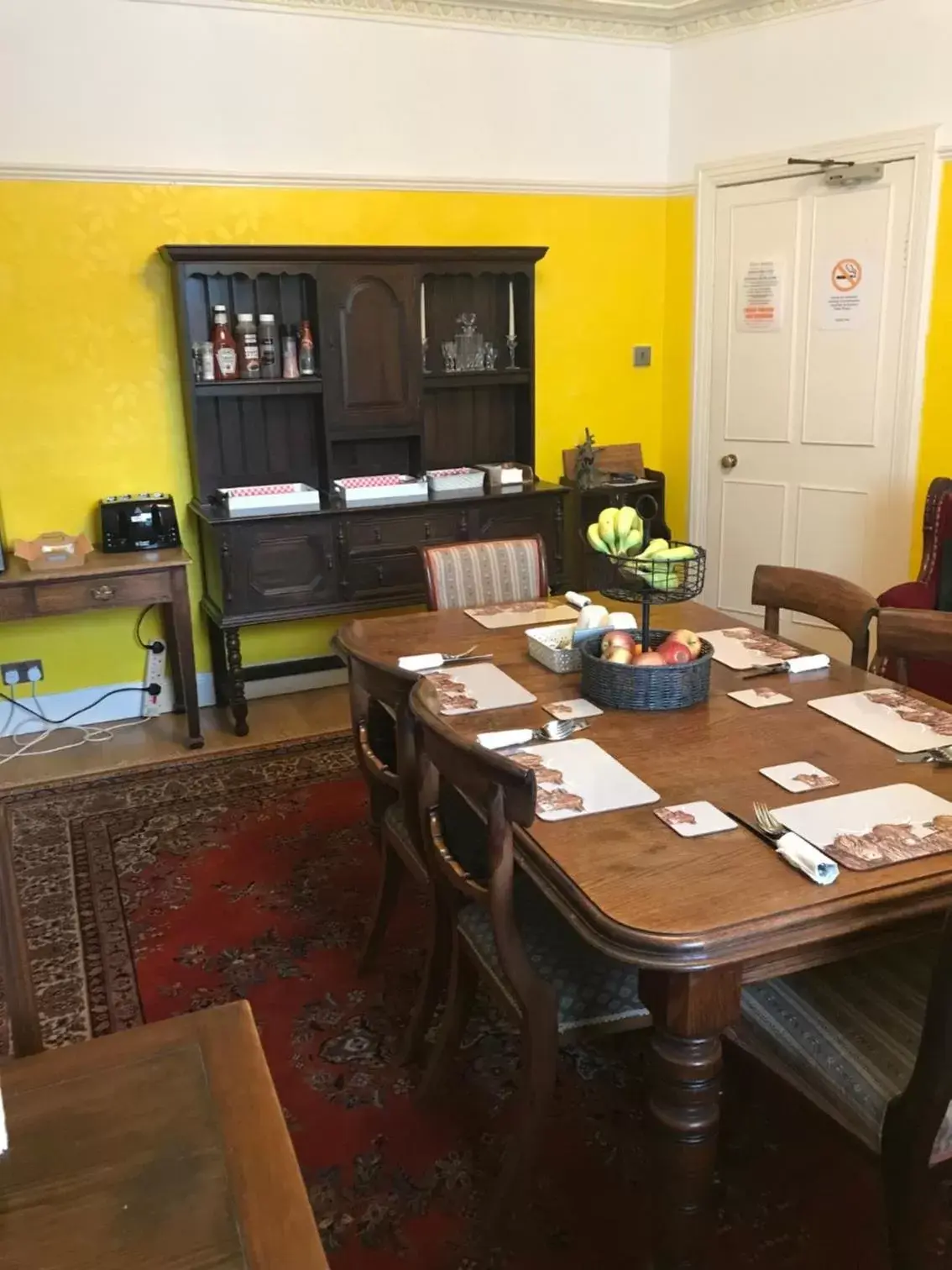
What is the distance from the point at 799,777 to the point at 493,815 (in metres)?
0.58

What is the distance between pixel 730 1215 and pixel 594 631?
1184 mm

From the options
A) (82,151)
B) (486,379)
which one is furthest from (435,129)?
(82,151)

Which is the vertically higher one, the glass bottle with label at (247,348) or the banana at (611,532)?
the glass bottle with label at (247,348)

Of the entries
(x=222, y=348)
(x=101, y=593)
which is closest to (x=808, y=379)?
(x=222, y=348)

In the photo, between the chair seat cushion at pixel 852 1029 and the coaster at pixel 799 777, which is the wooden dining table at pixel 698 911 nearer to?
the coaster at pixel 799 777

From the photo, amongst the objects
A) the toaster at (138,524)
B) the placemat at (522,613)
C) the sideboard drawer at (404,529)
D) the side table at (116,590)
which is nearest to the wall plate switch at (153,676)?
the side table at (116,590)

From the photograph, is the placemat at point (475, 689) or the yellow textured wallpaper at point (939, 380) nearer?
the placemat at point (475, 689)

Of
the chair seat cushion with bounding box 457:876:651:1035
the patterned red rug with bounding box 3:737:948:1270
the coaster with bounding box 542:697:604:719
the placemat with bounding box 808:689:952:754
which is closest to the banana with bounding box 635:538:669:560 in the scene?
the coaster with bounding box 542:697:604:719

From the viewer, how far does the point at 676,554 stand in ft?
7.07

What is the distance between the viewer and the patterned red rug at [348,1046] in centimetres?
184

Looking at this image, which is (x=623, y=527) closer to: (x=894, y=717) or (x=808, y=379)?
(x=894, y=717)

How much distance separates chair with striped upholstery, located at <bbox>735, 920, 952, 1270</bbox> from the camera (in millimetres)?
1381

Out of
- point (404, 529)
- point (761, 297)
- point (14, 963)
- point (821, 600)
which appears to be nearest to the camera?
point (14, 963)

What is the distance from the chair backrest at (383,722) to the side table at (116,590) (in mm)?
1348
